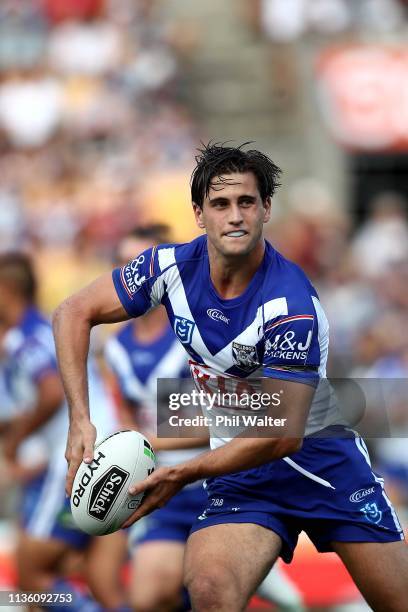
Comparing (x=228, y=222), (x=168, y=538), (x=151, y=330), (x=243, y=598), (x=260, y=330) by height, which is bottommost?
(x=168, y=538)

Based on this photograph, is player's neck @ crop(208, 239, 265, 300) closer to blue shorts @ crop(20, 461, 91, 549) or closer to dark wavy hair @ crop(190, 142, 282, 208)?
dark wavy hair @ crop(190, 142, 282, 208)

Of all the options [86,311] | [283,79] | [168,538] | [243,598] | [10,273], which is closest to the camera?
[243,598]

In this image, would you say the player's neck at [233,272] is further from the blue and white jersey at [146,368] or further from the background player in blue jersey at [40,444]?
the background player in blue jersey at [40,444]

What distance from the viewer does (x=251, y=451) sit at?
16.2 ft

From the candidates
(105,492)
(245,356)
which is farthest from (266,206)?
(105,492)

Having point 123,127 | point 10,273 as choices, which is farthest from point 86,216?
point 10,273

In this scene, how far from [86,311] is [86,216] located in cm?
896

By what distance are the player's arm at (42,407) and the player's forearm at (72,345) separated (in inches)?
80.7

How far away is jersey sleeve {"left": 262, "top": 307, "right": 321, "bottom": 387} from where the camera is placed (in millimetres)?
4988

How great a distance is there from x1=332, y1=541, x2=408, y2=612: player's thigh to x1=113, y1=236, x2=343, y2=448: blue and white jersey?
1.83 ft

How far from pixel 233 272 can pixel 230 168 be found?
0.45 metres

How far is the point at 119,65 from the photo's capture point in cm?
1611

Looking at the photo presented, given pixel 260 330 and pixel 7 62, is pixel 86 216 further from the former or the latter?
pixel 260 330

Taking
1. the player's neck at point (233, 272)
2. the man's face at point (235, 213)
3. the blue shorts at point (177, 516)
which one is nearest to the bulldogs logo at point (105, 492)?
the player's neck at point (233, 272)
